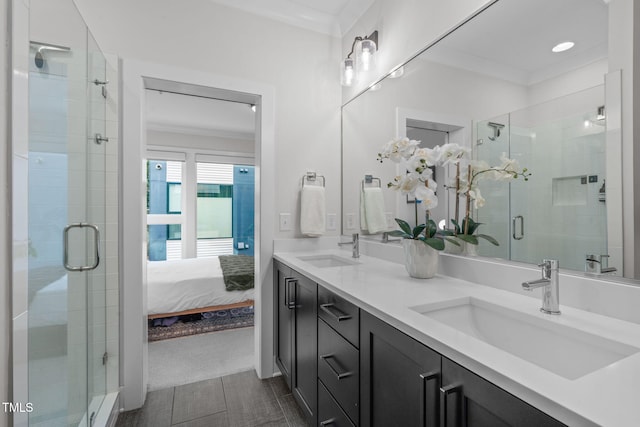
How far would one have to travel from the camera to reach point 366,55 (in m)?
1.92

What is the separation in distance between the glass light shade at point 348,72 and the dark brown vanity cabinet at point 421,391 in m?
1.70

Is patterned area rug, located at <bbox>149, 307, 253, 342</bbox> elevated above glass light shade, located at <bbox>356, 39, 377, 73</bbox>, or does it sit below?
below

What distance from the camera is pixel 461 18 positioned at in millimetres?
1334

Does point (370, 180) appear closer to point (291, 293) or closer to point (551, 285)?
point (291, 293)

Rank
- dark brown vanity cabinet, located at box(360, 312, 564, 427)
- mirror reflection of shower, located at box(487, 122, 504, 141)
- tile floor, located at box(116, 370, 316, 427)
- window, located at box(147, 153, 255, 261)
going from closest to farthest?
dark brown vanity cabinet, located at box(360, 312, 564, 427), mirror reflection of shower, located at box(487, 122, 504, 141), tile floor, located at box(116, 370, 316, 427), window, located at box(147, 153, 255, 261)

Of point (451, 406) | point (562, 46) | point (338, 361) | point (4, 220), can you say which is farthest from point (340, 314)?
point (562, 46)

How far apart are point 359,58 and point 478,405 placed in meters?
1.98

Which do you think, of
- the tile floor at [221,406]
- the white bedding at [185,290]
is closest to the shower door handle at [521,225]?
the tile floor at [221,406]

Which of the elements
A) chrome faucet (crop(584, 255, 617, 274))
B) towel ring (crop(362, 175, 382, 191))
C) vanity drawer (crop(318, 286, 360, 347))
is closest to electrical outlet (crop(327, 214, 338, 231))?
towel ring (crop(362, 175, 382, 191))

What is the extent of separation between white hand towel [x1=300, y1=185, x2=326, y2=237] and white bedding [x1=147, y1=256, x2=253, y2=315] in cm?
135

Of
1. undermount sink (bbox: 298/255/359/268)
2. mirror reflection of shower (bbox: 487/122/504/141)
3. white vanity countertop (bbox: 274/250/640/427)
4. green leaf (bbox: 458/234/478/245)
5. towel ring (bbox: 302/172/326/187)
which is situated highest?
mirror reflection of shower (bbox: 487/122/504/141)

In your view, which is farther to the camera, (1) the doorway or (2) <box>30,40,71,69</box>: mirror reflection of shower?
(1) the doorway

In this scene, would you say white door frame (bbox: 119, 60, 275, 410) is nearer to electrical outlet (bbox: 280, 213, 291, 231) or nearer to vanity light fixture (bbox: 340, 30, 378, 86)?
electrical outlet (bbox: 280, 213, 291, 231)

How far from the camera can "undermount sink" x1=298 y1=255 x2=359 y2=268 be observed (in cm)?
191
